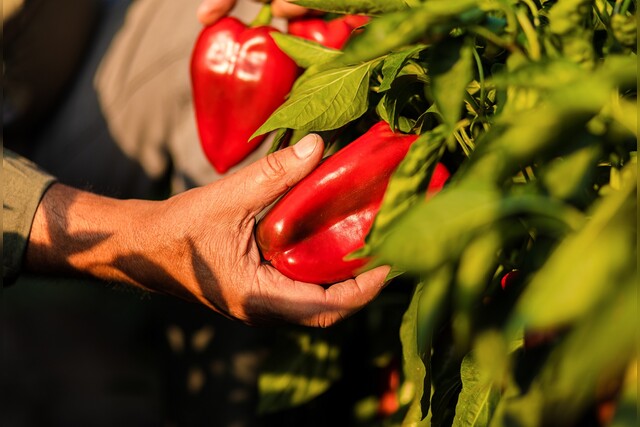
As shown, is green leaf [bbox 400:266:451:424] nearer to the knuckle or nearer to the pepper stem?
the knuckle

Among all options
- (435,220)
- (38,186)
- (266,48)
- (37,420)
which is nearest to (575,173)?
(435,220)

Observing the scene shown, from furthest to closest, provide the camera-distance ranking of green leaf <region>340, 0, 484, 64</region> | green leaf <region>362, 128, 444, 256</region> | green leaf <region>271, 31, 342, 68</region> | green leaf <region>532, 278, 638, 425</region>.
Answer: green leaf <region>271, 31, 342, 68</region> < green leaf <region>362, 128, 444, 256</region> < green leaf <region>340, 0, 484, 64</region> < green leaf <region>532, 278, 638, 425</region>

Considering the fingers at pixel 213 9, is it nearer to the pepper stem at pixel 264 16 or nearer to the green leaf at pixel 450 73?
the pepper stem at pixel 264 16

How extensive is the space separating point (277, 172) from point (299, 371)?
355 millimetres

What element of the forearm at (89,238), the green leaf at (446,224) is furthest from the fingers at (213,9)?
the green leaf at (446,224)

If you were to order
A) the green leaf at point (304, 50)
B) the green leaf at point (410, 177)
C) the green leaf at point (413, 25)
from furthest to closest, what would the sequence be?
the green leaf at point (304, 50)
the green leaf at point (410, 177)
the green leaf at point (413, 25)

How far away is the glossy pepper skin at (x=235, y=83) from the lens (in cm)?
104

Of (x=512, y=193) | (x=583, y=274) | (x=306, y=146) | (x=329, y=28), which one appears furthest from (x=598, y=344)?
(x=329, y=28)

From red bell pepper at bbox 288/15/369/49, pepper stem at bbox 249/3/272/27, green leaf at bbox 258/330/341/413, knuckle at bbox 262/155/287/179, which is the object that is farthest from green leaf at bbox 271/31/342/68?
green leaf at bbox 258/330/341/413

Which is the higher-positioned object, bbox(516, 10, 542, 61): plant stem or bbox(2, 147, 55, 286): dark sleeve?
bbox(516, 10, 542, 61): plant stem

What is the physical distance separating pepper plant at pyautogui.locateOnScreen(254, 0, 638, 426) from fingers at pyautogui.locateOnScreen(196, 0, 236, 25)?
0.36m

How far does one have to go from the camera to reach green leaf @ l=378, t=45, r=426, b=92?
0.60m

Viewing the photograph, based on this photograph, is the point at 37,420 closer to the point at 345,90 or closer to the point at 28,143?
the point at 28,143

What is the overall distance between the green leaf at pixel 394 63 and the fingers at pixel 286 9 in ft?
1.47
